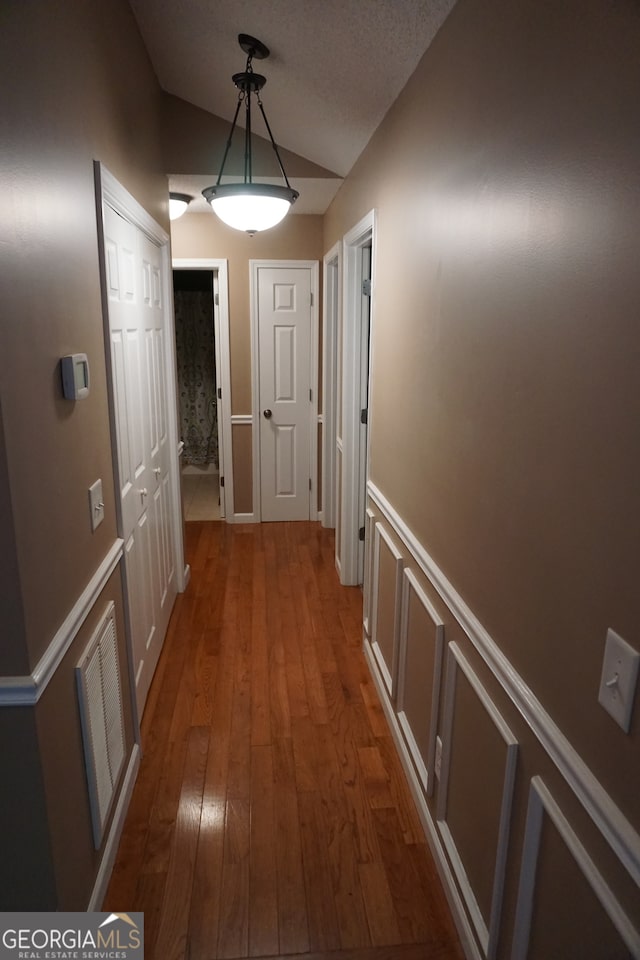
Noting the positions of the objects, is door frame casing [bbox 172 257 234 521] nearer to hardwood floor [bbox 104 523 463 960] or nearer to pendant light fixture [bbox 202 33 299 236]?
hardwood floor [bbox 104 523 463 960]

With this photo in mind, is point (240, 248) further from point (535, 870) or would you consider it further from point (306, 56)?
point (535, 870)

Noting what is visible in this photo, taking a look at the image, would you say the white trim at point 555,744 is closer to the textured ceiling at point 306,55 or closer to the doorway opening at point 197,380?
the textured ceiling at point 306,55

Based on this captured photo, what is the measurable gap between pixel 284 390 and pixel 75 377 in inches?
129

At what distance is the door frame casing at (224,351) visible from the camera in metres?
4.42

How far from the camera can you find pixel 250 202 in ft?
8.04

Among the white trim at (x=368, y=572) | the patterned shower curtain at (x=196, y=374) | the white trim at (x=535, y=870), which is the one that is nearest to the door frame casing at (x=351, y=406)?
the white trim at (x=368, y=572)

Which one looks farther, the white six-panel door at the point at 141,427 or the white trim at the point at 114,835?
the white six-panel door at the point at 141,427

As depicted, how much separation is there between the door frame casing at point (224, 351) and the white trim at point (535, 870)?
154 inches

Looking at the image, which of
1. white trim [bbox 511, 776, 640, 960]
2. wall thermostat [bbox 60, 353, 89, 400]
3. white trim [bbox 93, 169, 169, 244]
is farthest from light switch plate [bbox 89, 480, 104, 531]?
white trim [bbox 511, 776, 640, 960]

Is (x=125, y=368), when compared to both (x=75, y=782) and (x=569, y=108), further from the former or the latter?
(x=569, y=108)

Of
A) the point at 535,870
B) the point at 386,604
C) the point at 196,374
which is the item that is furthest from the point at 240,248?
the point at 535,870

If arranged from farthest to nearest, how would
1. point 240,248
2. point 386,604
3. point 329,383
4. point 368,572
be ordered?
point 329,383 < point 240,248 < point 368,572 < point 386,604

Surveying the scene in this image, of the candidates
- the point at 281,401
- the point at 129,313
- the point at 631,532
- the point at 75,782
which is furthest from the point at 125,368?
the point at 281,401
